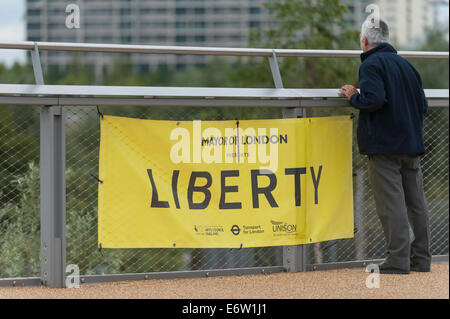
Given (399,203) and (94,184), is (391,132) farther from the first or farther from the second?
(94,184)

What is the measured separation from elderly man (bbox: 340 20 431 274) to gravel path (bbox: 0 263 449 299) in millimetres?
283

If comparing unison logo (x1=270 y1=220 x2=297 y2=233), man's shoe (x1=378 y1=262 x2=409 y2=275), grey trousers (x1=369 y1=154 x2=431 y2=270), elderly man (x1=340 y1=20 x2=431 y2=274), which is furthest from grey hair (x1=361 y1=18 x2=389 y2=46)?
man's shoe (x1=378 y1=262 x2=409 y2=275)

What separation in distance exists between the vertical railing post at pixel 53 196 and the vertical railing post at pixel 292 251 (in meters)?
1.75

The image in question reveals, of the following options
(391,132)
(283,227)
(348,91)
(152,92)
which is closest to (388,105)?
(391,132)

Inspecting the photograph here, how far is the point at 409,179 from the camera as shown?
5.72m

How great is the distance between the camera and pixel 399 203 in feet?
18.2

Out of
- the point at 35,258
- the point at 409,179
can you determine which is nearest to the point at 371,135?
the point at 409,179

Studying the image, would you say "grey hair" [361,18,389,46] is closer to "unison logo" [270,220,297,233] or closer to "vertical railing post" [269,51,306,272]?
"vertical railing post" [269,51,306,272]

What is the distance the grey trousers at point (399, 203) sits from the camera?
18.2 ft

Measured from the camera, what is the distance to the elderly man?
18.0 feet

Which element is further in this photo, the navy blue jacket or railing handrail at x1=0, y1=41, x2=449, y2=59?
the navy blue jacket

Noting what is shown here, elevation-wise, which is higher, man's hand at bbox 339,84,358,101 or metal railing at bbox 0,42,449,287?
man's hand at bbox 339,84,358,101
